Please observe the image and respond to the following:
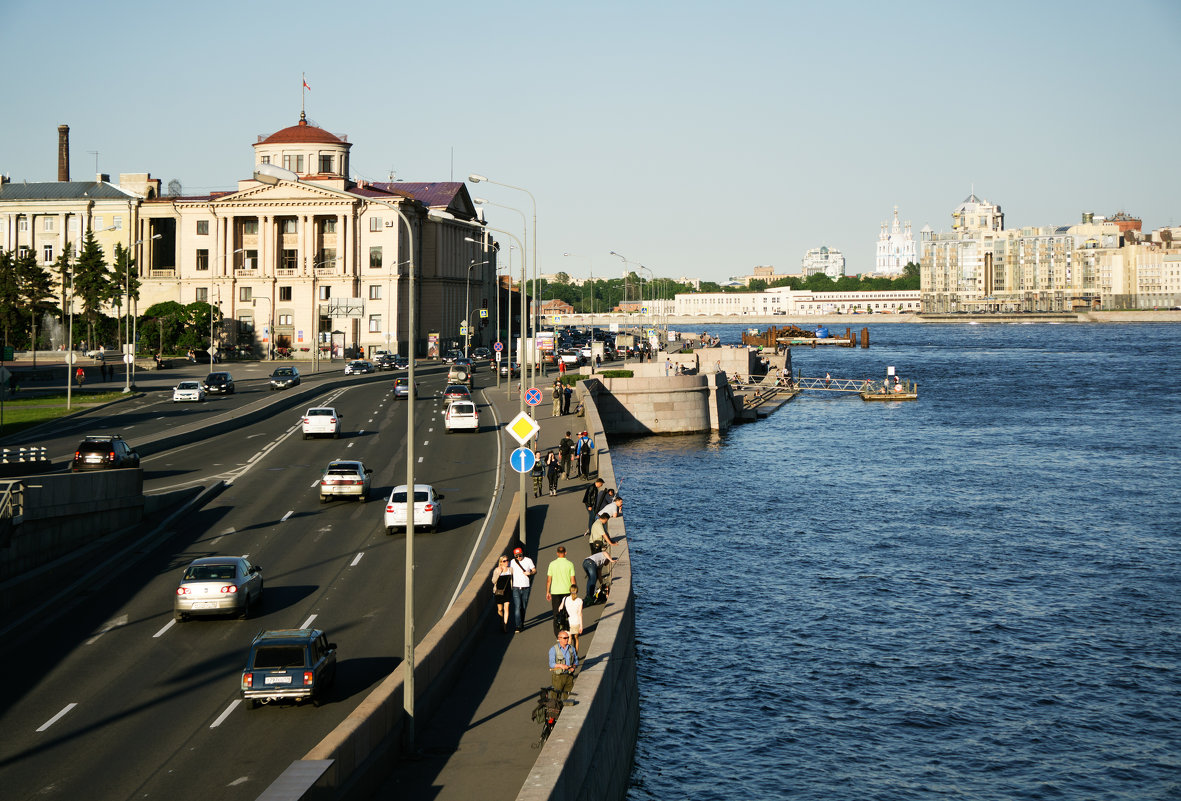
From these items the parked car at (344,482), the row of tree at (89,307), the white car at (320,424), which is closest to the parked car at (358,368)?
the row of tree at (89,307)

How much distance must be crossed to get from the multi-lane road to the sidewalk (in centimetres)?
196

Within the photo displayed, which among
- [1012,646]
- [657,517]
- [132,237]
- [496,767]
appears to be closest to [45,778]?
[496,767]

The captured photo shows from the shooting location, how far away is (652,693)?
3175cm

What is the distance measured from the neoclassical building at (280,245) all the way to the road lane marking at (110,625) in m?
103

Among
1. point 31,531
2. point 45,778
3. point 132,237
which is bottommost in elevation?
Answer: point 45,778

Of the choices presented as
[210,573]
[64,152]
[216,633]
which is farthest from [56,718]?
[64,152]

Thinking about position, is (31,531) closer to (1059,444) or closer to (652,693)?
(652,693)

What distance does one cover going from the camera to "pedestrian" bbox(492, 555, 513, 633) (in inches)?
1008

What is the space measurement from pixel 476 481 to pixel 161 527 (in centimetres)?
1309

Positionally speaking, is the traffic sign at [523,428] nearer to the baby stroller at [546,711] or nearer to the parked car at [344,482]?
the parked car at [344,482]

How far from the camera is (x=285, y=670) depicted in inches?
844

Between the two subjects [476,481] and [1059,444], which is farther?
[1059,444]

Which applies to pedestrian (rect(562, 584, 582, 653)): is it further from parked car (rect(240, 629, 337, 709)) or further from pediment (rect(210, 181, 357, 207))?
pediment (rect(210, 181, 357, 207))

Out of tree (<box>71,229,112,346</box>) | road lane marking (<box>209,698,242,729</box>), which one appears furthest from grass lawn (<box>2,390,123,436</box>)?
road lane marking (<box>209,698,242,729</box>)
